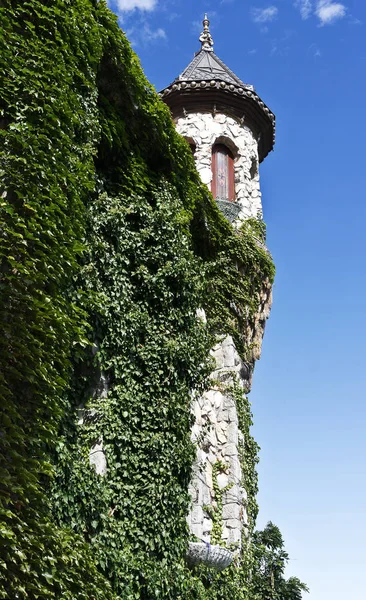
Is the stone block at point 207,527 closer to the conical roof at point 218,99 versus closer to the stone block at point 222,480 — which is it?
the stone block at point 222,480

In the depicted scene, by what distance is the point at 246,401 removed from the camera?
13.4 m

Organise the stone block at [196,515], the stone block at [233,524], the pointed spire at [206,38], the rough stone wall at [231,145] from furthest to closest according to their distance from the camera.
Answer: the pointed spire at [206,38], the rough stone wall at [231,145], the stone block at [233,524], the stone block at [196,515]

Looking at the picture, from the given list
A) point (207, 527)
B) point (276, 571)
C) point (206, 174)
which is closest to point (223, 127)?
point (206, 174)

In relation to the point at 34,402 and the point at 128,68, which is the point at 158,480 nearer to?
the point at 34,402

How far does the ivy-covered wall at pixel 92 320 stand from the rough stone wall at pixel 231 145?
11.8 ft

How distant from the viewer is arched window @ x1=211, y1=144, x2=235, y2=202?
15992mm

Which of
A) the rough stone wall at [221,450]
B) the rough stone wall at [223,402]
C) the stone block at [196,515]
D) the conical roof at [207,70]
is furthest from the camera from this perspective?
the conical roof at [207,70]

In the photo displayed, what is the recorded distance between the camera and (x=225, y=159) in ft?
54.1

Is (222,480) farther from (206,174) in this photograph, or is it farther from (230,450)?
(206,174)

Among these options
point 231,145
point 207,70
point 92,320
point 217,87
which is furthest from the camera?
point 207,70

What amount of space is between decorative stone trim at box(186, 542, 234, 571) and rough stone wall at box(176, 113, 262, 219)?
7562 millimetres

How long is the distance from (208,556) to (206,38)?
47.0 feet

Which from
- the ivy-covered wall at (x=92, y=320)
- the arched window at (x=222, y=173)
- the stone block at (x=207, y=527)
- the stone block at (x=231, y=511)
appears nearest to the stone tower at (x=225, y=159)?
the arched window at (x=222, y=173)

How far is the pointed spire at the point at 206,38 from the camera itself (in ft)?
65.0
